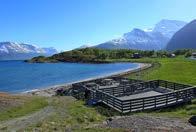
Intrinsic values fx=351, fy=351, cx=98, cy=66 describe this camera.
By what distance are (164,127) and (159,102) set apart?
44.2ft

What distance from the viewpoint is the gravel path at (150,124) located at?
84.9 feet

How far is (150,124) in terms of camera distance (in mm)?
27375

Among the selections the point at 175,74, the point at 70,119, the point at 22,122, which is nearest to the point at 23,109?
the point at 22,122

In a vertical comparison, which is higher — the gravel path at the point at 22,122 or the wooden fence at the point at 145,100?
the wooden fence at the point at 145,100

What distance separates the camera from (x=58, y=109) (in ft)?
127

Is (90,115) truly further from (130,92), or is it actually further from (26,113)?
(130,92)

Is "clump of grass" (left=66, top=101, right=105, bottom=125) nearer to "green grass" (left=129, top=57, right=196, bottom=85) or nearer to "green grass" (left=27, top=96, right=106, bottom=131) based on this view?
"green grass" (left=27, top=96, right=106, bottom=131)

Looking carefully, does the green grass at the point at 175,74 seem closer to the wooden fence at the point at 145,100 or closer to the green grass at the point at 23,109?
the wooden fence at the point at 145,100

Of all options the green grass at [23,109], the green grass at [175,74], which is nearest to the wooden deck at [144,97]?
the green grass at [23,109]

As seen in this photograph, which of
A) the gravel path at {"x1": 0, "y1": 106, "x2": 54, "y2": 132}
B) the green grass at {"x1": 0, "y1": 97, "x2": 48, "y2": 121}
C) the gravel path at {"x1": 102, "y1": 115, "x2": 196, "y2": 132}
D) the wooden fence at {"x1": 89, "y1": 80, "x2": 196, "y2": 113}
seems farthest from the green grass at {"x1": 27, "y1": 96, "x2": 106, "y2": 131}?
the gravel path at {"x1": 102, "y1": 115, "x2": 196, "y2": 132}

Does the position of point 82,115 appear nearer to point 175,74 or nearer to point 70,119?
point 70,119

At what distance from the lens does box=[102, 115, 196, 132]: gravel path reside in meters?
25.9

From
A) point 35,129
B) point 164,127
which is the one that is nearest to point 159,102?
point 164,127

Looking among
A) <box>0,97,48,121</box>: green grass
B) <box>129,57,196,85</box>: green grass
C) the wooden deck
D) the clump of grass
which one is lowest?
<box>129,57,196,85</box>: green grass
